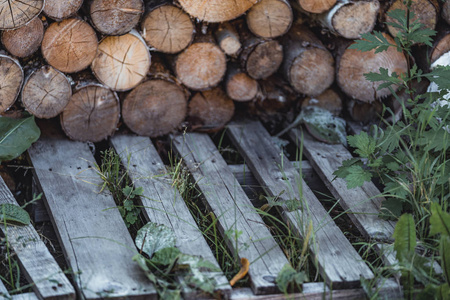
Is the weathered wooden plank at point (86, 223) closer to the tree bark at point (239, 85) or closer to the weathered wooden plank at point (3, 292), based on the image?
the weathered wooden plank at point (3, 292)

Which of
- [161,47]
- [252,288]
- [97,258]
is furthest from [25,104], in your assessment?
[252,288]

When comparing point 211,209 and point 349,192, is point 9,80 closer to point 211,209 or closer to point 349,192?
point 211,209

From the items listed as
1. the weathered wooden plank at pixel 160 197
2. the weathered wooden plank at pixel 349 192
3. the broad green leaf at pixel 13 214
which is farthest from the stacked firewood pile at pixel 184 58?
the broad green leaf at pixel 13 214

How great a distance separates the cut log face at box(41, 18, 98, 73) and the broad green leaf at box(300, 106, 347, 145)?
1.30 m

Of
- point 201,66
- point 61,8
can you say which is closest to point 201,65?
Answer: point 201,66

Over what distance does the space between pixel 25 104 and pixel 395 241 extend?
191 centimetres

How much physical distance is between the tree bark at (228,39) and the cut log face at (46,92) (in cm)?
87

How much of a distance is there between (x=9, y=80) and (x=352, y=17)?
1.85m

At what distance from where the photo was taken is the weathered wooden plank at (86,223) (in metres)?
2.13

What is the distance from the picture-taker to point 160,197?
108 inches

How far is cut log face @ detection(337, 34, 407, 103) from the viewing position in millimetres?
3316

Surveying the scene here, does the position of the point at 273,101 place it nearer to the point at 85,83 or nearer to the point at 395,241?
the point at 85,83

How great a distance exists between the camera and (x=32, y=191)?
294cm

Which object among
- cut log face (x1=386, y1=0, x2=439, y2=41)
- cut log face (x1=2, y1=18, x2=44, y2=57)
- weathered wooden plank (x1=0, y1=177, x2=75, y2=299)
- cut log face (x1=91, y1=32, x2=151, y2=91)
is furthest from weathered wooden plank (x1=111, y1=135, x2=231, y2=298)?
cut log face (x1=386, y1=0, x2=439, y2=41)
